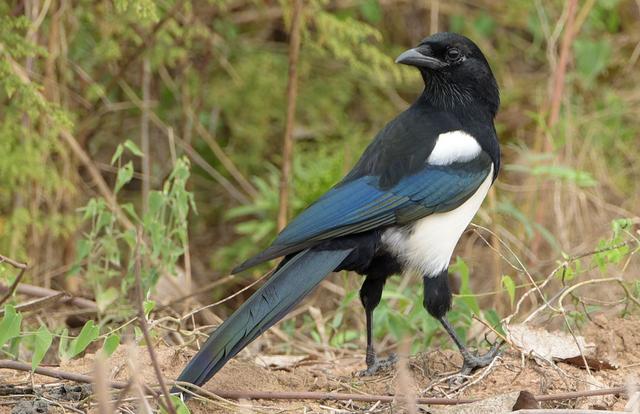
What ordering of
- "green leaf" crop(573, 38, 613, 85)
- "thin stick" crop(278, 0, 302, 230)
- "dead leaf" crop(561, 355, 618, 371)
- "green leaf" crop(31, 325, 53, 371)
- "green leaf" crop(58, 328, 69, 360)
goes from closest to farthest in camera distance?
"green leaf" crop(31, 325, 53, 371) < "green leaf" crop(58, 328, 69, 360) < "dead leaf" crop(561, 355, 618, 371) < "thin stick" crop(278, 0, 302, 230) < "green leaf" crop(573, 38, 613, 85)

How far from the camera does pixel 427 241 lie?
3.25 meters

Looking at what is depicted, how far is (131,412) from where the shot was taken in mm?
2514

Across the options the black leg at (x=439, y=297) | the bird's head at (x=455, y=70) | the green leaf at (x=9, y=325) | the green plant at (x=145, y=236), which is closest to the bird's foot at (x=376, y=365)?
the black leg at (x=439, y=297)

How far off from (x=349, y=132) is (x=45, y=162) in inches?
71.1

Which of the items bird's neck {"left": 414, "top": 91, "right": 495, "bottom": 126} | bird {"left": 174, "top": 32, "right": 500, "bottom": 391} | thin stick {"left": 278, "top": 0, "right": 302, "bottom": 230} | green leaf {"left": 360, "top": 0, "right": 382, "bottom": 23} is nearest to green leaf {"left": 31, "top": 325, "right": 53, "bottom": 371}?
bird {"left": 174, "top": 32, "right": 500, "bottom": 391}

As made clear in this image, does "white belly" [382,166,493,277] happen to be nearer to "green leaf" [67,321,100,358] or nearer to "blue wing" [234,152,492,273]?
"blue wing" [234,152,492,273]

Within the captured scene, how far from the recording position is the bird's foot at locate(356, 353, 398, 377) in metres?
3.21

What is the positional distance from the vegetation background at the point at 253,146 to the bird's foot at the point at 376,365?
0.29 metres

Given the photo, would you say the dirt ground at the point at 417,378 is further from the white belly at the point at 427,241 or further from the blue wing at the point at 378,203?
the blue wing at the point at 378,203

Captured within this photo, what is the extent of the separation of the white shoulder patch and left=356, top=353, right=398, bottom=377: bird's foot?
24.2 inches

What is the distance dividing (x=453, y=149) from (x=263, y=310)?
3.00 feet

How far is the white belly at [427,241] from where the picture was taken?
127 inches

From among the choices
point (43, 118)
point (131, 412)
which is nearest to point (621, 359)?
point (131, 412)

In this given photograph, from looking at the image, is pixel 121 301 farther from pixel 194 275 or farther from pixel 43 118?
pixel 194 275
